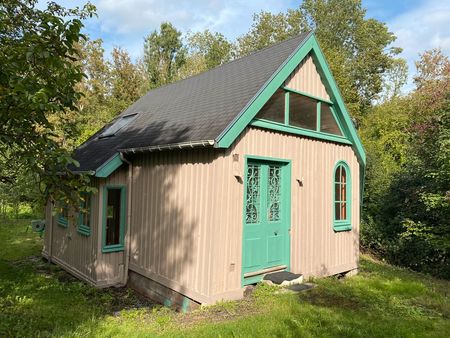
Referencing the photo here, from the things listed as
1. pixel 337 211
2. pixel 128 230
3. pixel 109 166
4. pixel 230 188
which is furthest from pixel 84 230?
pixel 337 211

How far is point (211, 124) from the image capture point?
694 centimetres

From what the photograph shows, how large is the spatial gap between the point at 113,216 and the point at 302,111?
5.41m

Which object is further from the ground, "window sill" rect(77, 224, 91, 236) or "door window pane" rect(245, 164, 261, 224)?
"door window pane" rect(245, 164, 261, 224)

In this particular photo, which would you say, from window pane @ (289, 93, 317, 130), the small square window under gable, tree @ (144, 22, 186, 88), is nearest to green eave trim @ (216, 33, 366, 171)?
window pane @ (289, 93, 317, 130)

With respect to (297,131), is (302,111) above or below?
above

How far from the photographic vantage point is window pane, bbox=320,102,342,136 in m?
9.13

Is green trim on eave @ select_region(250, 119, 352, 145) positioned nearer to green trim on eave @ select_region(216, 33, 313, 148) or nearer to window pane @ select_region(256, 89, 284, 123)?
window pane @ select_region(256, 89, 284, 123)

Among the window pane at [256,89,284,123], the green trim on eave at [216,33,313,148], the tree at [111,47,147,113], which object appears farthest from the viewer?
the tree at [111,47,147,113]

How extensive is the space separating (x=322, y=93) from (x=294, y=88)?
4.04 ft

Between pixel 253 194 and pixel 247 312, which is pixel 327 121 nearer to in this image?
pixel 253 194

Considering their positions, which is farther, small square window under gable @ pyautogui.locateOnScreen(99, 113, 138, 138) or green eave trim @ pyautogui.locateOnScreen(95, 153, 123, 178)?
small square window under gable @ pyautogui.locateOnScreen(99, 113, 138, 138)

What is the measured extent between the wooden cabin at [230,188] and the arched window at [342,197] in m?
0.04

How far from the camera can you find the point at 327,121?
9.29m

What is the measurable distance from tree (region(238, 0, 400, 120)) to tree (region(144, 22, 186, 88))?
684cm
